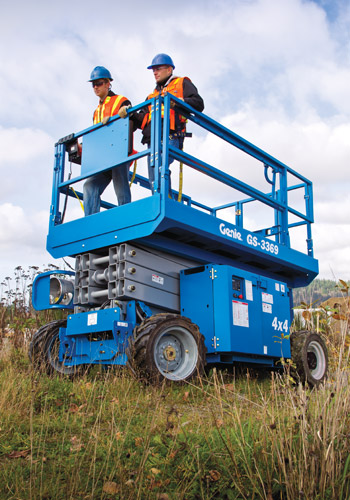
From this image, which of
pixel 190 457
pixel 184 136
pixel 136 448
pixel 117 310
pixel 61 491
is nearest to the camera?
pixel 61 491

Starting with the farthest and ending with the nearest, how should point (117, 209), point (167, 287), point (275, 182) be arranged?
point (275, 182), point (167, 287), point (117, 209)

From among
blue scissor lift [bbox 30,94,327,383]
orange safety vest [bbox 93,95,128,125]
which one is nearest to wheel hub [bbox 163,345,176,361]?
blue scissor lift [bbox 30,94,327,383]

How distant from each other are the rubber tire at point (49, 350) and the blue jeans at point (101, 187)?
156 cm

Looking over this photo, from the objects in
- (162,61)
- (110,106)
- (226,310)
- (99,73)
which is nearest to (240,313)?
(226,310)

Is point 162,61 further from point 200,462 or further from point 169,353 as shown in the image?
point 200,462

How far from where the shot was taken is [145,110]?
6961mm

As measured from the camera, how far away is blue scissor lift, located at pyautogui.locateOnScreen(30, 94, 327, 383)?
5.81 m

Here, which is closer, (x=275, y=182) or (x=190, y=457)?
(x=190, y=457)

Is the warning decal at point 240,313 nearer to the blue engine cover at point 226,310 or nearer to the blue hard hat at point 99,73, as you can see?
the blue engine cover at point 226,310

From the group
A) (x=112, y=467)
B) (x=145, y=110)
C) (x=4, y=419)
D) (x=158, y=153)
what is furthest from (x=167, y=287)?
(x=112, y=467)

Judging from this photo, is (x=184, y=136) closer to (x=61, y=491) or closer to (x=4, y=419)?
(x=4, y=419)

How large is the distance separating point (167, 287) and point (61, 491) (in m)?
3.97

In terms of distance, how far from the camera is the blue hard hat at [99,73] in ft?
23.7

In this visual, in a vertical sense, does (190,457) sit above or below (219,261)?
below
